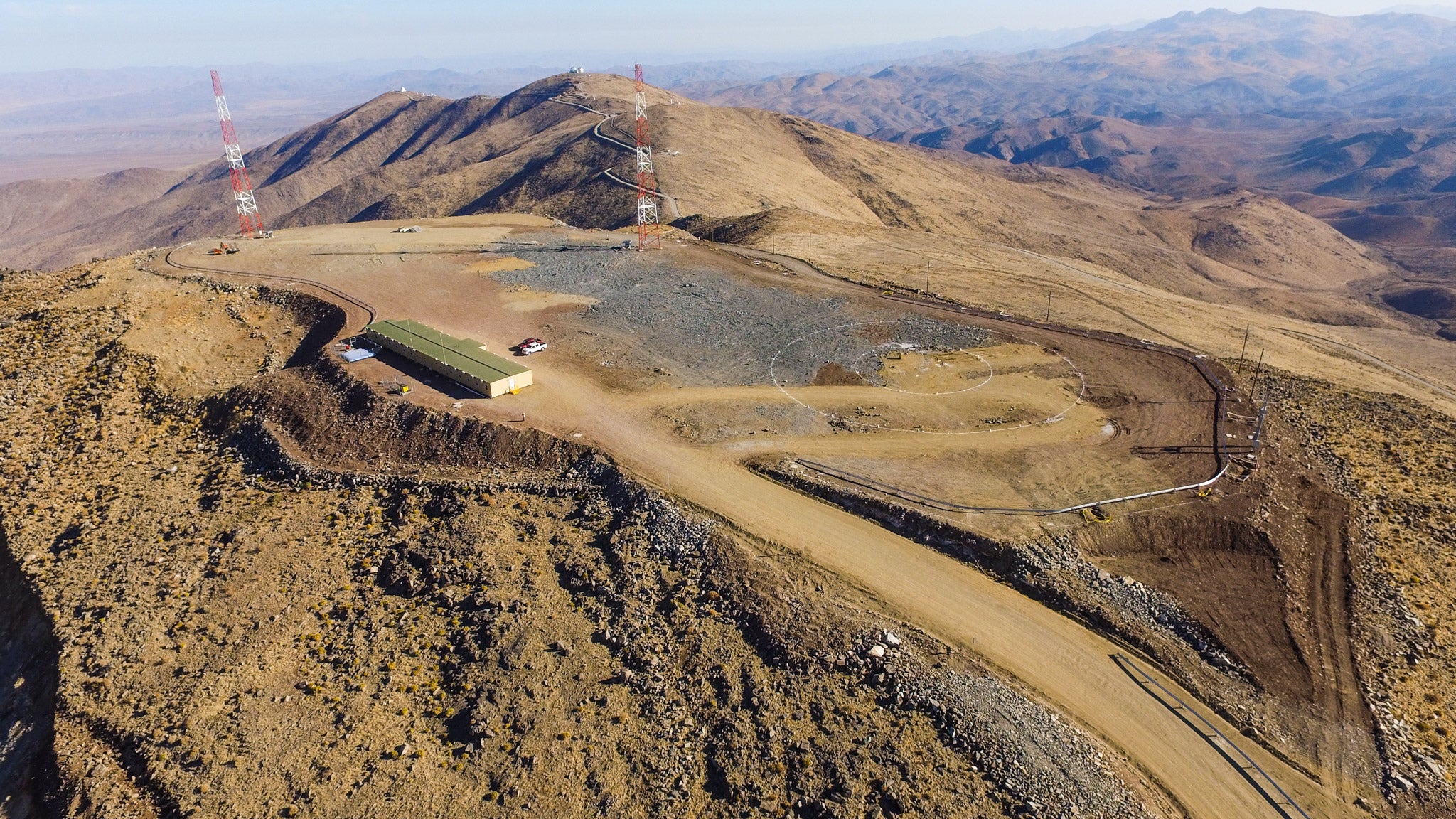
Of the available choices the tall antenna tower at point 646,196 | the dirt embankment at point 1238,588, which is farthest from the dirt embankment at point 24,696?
the tall antenna tower at point 646,196

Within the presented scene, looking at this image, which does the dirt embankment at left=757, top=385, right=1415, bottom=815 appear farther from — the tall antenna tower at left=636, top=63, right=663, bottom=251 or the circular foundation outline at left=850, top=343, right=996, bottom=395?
the tall antenna tower at left=636, top=63, right=663, bottom=251

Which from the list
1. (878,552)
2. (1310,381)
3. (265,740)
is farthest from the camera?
(1310,381)

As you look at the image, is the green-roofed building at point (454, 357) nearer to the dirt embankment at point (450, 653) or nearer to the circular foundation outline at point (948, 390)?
the dirt embankment at point (450, 653)

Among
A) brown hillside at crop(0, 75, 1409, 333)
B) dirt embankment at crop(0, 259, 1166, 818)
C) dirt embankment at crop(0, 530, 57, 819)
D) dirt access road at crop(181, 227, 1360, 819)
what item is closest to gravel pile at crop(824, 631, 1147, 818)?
dirt embankment at crop(0, 259, 1166, 818)

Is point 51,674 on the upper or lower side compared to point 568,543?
lower

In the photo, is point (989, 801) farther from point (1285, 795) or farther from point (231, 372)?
point (231, 372)

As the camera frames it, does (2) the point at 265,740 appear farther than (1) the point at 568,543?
No

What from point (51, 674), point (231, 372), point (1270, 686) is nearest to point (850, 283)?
point (1270, 686)
